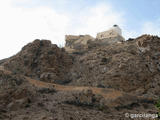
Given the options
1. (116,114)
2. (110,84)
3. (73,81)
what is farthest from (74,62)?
(116,114)

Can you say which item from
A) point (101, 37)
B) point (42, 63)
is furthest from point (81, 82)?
point (101, 37)

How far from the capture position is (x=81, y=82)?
86.8 ft

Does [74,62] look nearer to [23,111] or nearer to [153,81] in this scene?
[153,81]

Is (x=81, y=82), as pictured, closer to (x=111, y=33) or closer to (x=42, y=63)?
(x=42, y=63)

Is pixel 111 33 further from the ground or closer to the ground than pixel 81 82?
further from the ground

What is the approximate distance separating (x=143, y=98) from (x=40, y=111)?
34.2ft

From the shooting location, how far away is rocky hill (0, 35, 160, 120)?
15340mm

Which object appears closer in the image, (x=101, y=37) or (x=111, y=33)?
(x=111, y=33)

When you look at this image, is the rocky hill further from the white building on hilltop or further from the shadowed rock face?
the white building on hilltop

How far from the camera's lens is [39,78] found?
26641 mm

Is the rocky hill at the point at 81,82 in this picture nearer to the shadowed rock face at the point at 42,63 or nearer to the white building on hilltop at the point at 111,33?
the shadowed rock face at the point at 42,63

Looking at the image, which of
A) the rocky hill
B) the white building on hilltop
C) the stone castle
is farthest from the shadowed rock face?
the white building on hilltop

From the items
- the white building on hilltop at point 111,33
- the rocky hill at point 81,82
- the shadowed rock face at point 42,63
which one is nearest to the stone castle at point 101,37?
the white building on hilltop at point 111,33

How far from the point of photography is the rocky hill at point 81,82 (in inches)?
604
